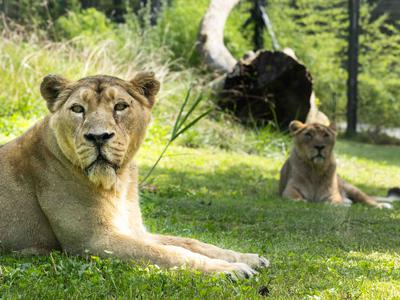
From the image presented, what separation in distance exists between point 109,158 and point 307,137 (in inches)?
242

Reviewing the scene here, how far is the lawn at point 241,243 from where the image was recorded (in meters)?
4.09

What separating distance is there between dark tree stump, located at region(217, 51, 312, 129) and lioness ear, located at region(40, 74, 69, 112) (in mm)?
9285

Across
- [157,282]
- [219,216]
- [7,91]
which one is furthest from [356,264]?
[7,91]

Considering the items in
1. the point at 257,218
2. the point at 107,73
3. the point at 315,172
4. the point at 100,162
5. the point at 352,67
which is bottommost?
the point at 352,67

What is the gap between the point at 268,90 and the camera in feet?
47.7

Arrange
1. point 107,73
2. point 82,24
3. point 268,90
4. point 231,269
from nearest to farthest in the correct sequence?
point 231,269 → point 107,73 → point 268,90 → point 82,24

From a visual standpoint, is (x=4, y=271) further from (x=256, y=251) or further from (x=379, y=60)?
(x=379, y=60)

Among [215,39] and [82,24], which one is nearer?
[215,39]

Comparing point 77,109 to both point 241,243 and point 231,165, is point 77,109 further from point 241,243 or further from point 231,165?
point 231,165

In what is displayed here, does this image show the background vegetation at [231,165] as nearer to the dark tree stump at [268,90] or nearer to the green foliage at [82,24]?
the green foliage at [82,24]

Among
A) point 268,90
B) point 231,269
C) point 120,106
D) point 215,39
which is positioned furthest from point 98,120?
point 215,39

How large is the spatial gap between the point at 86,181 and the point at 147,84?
80 centimetres

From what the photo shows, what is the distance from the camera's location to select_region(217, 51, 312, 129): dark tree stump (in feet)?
46.8

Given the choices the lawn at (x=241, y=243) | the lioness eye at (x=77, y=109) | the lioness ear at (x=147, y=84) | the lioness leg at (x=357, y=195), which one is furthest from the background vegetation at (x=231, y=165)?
the lioness ear at (x=147, y=84)
